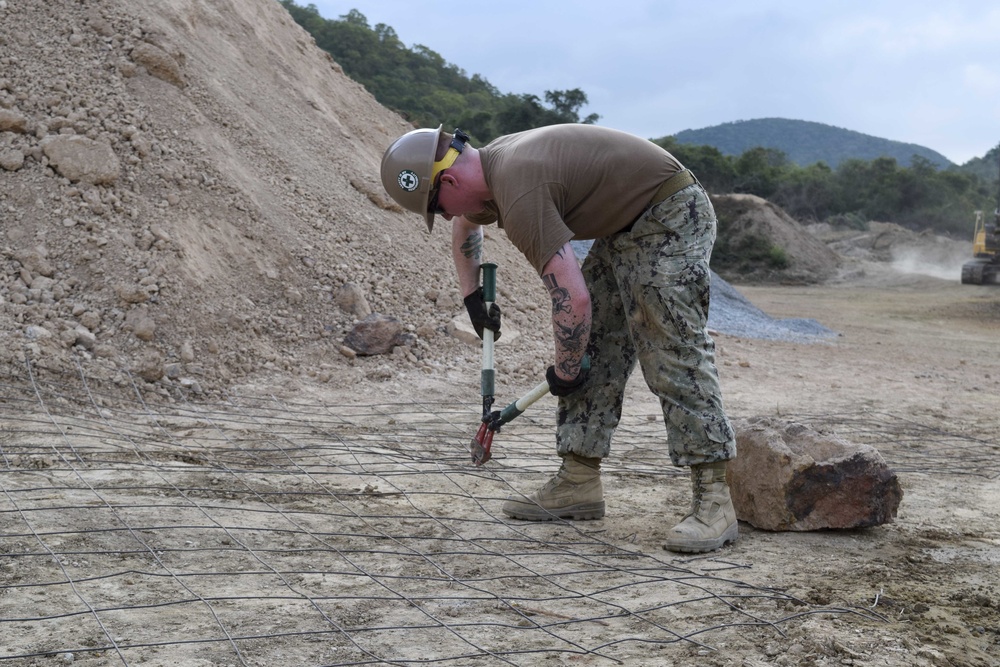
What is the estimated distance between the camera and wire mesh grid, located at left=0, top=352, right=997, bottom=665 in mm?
1997

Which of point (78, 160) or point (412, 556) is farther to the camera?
point (78, 160)

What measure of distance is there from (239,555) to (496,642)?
2.77 ft

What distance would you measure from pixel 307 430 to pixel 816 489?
7.23ft

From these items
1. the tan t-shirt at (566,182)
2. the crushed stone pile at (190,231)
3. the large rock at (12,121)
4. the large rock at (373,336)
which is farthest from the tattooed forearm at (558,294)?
the large rock at (12,121)

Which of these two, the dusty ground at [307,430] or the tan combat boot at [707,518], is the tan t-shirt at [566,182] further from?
the dusty ground at [307,430]

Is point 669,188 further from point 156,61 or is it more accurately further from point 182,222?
point 156,61

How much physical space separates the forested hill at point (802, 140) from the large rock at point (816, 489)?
82999 millimetres

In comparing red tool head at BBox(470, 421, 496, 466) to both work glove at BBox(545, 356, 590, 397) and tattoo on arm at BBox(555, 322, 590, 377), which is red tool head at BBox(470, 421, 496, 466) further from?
tattoo on arm at BBox(555, 322, 590, 377)

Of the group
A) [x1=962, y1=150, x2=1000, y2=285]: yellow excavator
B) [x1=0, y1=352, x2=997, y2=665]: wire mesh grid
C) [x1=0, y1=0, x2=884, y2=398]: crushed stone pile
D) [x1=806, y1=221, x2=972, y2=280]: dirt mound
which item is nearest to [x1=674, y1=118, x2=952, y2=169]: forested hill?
[x1=806, y1=221, x2=972, y2=280]: dirt mound

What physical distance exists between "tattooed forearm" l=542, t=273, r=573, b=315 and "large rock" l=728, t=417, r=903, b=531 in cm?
86

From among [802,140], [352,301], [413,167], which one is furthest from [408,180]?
[802,140]

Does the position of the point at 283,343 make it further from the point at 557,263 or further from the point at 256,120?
the point at 557,263

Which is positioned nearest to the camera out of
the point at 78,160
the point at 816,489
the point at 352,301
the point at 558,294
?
the point at 558,294

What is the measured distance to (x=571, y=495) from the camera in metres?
2.93
